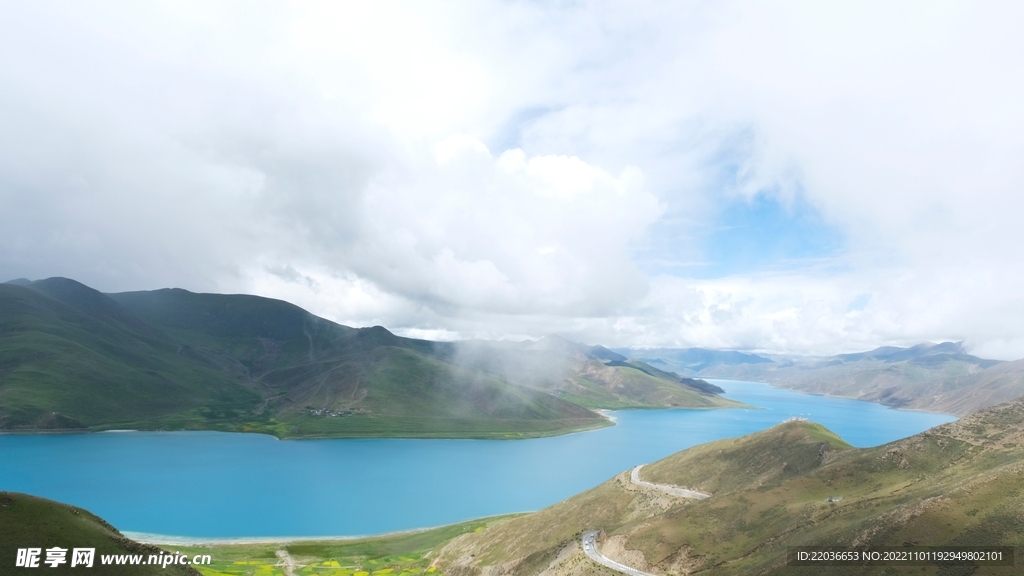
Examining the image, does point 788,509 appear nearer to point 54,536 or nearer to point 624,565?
point 624,565

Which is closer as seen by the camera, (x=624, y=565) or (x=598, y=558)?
(x=624, y=565)

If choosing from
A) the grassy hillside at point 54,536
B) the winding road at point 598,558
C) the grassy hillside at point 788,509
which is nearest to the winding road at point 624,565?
the winding road at point 598,558

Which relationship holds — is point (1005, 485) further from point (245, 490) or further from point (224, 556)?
point (245, 490)

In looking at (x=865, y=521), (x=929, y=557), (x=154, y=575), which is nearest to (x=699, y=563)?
(x=865, y=521)

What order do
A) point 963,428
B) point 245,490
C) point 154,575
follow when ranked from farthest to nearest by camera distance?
point 245,490 → point 963,428 → point 154,575

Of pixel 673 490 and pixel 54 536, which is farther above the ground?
pixel 54 536

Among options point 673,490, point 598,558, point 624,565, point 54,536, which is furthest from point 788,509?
point 54,536

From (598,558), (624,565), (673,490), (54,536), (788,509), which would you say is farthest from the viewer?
(673,490)

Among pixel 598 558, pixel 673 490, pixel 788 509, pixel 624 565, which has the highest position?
pixel 788 509

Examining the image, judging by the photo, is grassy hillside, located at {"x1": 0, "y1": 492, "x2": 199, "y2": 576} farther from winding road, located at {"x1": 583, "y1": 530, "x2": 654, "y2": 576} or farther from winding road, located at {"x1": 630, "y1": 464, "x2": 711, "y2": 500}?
winding road, located at {"x1": 630, "y1": 464, "x2": 711, "y2": 500}
